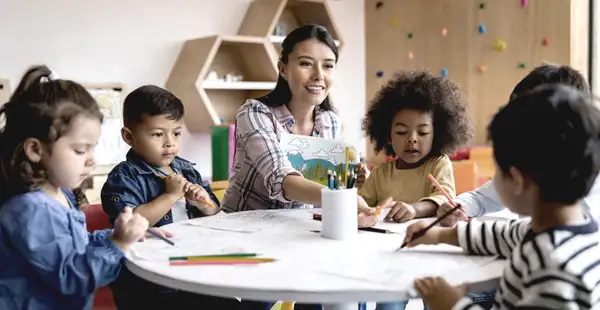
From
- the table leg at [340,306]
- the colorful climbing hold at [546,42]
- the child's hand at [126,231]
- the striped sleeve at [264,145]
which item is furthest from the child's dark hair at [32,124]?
the colorful climbing hold at [546,42]

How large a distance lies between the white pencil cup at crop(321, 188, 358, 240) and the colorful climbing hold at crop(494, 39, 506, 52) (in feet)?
8.56

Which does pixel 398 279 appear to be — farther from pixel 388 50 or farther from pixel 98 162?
pixel 388 50

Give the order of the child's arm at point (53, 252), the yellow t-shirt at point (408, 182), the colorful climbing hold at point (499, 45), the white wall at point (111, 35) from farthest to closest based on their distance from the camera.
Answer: the colorful climbing hold at point (499, 45) < the white wall at point (111, 35) < the yellow t-shirt at point (408, 182) < the child's arm at point (53, 252)

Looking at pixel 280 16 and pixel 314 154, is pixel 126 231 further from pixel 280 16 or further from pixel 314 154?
pixel 280 16

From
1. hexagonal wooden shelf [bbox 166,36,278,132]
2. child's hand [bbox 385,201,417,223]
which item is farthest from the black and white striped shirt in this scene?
hexagonal wooden shelf [bbox 166,36,278,132]

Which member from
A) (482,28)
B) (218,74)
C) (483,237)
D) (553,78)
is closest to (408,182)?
(553,78)

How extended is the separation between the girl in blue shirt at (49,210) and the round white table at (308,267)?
0.07m

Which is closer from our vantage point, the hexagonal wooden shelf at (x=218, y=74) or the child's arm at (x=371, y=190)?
the child's arm at (x=371, y=190)

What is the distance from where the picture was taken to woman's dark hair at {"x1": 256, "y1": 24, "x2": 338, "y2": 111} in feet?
6.20

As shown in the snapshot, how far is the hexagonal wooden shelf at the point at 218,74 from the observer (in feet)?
10.4

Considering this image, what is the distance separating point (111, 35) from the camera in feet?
10.3

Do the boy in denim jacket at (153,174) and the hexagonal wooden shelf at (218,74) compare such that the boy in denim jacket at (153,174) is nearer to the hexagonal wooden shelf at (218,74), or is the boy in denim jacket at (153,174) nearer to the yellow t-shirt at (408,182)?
the yellow t-shirt at (408,182)

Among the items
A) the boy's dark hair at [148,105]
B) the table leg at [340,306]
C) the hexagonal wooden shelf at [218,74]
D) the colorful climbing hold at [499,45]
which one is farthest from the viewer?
the colorful climbing hold at [499,45]

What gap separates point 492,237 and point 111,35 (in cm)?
248
